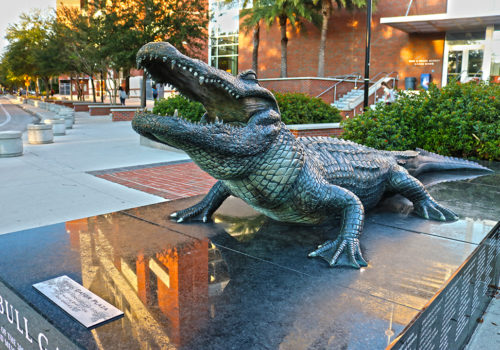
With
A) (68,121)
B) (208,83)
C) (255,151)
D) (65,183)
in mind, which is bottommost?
(65,183)

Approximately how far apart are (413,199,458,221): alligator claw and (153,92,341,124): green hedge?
788cm

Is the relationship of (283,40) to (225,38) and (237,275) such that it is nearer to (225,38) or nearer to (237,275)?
(225,38)

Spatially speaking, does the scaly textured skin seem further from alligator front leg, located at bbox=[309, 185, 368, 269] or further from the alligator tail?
the alligator tail

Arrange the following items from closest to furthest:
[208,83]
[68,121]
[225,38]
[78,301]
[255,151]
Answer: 1. [78,301]
2. [208,83]
3. [255,151]
4. [68,121]
5. [225,38]

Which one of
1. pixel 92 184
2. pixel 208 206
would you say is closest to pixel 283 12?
pixel 92 184

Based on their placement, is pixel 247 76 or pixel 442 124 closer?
pixel 247 76

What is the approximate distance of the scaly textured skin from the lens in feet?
7.02

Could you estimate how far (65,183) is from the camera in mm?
7477

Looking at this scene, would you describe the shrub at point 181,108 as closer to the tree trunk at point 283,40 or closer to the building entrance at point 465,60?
the tree trunk at point 283,40

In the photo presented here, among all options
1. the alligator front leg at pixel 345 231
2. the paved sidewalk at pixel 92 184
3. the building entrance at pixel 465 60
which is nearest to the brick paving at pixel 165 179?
the paved sidewalk at pixel 92 184

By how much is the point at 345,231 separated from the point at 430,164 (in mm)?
2921

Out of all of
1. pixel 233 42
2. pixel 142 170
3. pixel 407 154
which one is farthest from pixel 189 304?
pixel 233 42

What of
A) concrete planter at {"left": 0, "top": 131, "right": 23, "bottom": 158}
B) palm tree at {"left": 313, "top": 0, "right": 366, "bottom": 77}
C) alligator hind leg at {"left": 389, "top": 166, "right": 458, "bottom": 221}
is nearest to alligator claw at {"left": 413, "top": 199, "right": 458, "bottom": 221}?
alligator hind leg at {"left": 389, "top": 166, "right": 458, "bottom": 221}

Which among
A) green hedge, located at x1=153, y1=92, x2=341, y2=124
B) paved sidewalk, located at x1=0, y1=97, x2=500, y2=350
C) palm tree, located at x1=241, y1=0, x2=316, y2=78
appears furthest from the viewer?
palm tree, located at x1=241, y1=0, x2=316, y2=78
